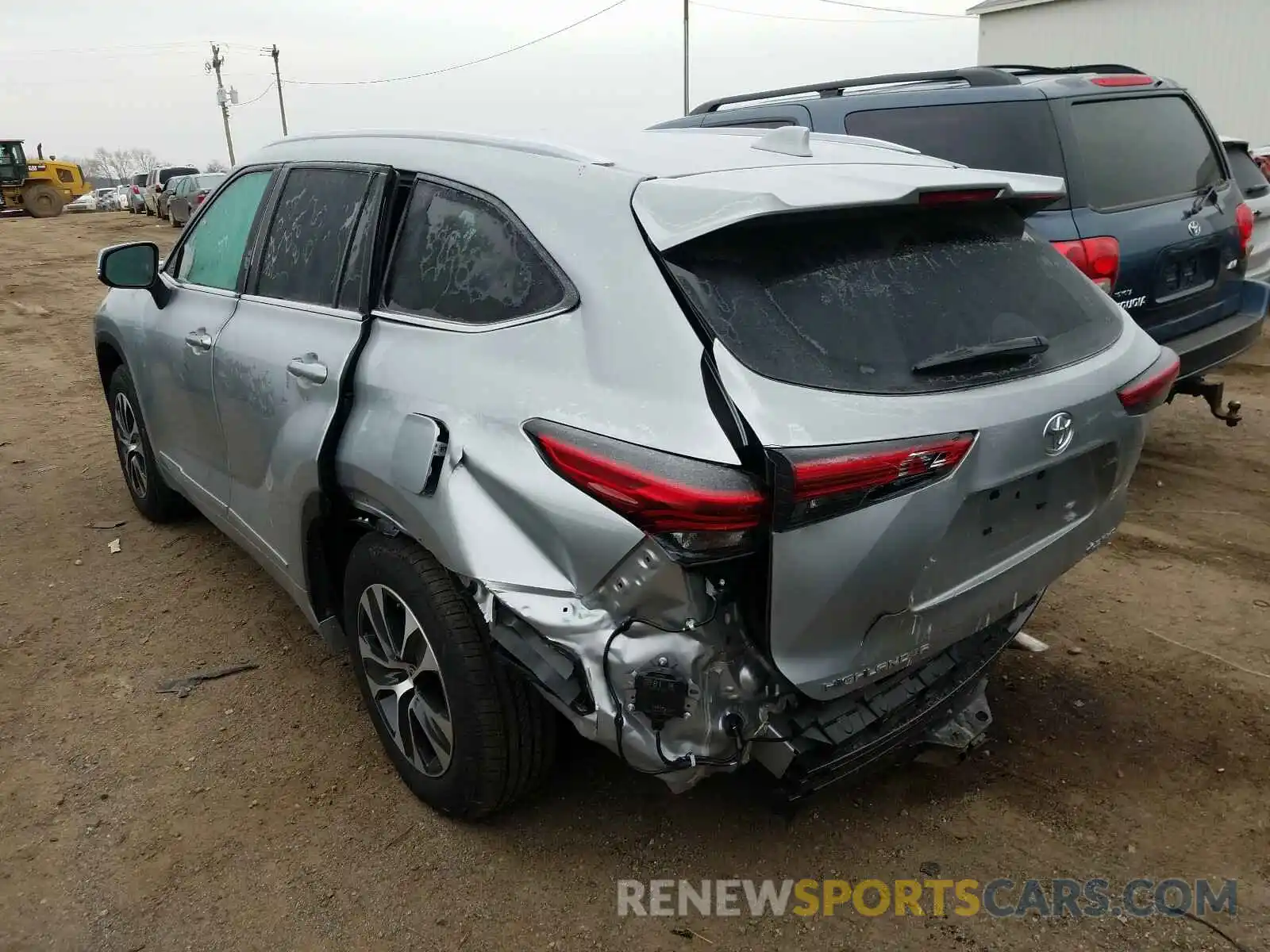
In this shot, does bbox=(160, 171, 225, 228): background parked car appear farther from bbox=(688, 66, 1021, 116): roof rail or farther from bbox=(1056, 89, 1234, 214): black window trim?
bbox=(1056, 89, 1234, 214): black window trim

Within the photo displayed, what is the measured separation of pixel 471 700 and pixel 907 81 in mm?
4416

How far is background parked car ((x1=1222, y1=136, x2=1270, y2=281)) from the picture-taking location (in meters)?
6.14

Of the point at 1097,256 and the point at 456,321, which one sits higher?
the point at 456,321

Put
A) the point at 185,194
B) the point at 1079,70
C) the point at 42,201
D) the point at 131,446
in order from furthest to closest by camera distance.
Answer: the point at 42,201
the point at 185,194
the point at 1079,70
the point at 131,446

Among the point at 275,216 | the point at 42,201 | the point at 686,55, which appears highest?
the point at 686,55

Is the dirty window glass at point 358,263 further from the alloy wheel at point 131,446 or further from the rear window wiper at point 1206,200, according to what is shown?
the rear window wiper at point 1206,200

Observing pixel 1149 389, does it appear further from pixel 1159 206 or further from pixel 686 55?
pixel 686 55

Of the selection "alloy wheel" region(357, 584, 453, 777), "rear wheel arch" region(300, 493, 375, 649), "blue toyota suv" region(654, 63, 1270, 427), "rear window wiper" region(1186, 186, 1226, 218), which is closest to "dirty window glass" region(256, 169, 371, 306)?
"rear wheel arch" region(300, 493, 375, 649)

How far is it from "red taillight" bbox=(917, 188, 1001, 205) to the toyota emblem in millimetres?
555

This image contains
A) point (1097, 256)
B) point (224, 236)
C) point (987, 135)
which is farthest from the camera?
point (987, 135)

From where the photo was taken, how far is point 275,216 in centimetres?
327

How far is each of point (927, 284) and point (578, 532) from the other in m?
0.98

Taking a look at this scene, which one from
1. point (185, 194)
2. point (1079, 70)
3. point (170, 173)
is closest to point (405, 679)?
point (1079, 70)

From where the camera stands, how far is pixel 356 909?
237 centimetres
